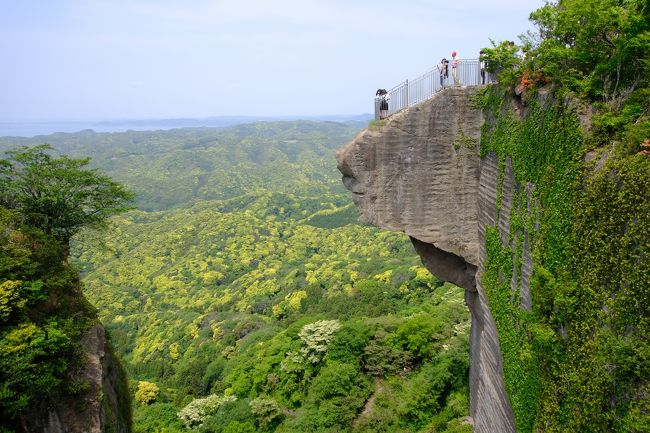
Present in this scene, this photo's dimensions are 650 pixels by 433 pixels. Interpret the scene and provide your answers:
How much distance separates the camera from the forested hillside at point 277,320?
20.3 meters

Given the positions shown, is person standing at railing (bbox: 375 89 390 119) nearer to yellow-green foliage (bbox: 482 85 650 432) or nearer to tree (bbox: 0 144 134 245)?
yellow-green foliage (bbox: 482 85 650 432)

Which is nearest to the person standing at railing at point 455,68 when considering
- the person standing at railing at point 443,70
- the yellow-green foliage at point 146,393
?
the person standing at railing at point 443,70

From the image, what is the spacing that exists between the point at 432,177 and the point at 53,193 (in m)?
12.5

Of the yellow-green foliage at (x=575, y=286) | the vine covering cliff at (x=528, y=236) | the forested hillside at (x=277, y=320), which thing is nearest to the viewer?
the yellow-green foliage at (x=575, y=286)

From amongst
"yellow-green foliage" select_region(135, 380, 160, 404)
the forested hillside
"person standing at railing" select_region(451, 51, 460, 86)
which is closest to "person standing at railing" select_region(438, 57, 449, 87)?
"person standing at railing" select_region(451, 51, 460, 86)

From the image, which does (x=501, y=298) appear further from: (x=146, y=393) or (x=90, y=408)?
(x=146, y=393)

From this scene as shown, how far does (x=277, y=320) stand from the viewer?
51875mm

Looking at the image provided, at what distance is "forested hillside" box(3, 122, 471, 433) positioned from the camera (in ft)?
66.6

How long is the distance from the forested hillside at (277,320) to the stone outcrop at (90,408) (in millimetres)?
3355

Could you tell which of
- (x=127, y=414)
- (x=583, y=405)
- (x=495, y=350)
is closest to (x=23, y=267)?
(x=127, y=414)

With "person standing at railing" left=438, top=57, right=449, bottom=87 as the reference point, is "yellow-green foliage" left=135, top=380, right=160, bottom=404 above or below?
below

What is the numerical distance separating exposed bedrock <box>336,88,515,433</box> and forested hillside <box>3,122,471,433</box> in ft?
23.0

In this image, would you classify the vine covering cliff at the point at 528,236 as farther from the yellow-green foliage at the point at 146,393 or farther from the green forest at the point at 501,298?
the yellow-green foliage at the point at 146,393

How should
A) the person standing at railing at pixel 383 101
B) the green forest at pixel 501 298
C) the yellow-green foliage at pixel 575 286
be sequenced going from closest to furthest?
1. the yellow-green foliage at pixel 575 286
2. the green forest at pixel 501 298
3. the person standing at railing at pixel 383 101
